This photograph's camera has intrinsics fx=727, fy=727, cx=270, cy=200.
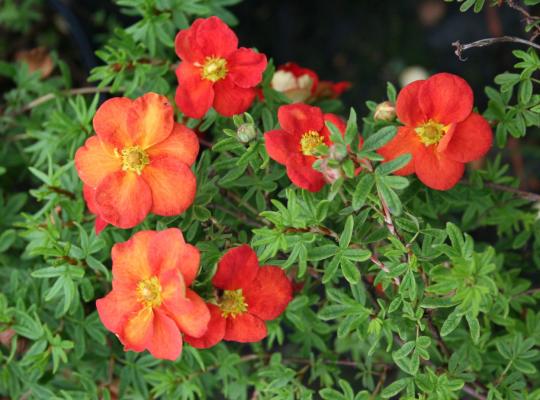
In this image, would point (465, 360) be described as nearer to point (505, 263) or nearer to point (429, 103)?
point (505, 263)

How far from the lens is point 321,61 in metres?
2.11

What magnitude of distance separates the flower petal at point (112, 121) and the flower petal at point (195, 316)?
0.75 feet

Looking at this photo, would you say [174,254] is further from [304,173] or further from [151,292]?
[304,173]

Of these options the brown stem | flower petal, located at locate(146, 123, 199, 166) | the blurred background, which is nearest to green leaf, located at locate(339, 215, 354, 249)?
flower petal, located at locate(146, 123, 199, 166)

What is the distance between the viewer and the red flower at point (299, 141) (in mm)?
867

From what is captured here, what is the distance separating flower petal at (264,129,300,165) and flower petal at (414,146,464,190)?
0.16 m

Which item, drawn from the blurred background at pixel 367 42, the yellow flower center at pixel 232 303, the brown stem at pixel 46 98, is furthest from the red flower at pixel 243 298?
the blurred background at pixel 367 42

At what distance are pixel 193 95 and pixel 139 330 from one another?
0.33 m

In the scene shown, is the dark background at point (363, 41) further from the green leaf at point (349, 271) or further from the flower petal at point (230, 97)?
the green leaf at point (349, 271)

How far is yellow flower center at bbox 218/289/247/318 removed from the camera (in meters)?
0.90

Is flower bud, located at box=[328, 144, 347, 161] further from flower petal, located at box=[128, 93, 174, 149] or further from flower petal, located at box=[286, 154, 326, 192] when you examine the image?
flower petal, located at box=[128, 93, 174, 149]

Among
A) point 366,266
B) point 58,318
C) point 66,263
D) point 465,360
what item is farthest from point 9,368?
point 465,360

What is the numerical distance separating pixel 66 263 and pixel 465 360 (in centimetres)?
56

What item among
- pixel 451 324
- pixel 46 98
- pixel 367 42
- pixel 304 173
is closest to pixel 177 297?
pixel 304 173
